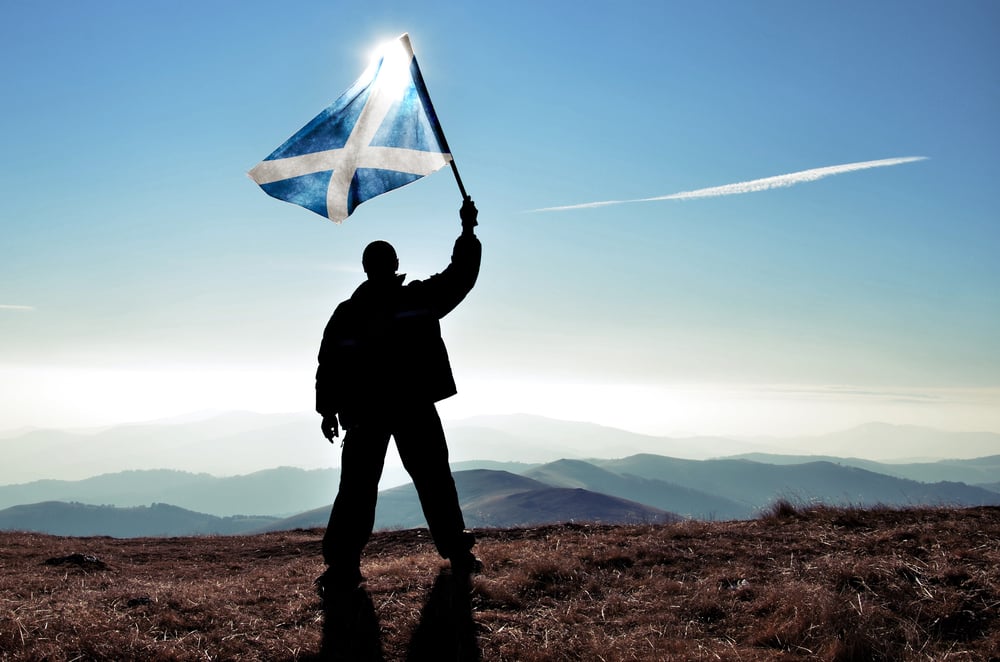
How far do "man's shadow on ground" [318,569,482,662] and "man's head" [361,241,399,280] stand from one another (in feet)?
9.11

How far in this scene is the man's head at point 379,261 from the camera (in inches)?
221

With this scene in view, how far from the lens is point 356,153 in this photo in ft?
20.8

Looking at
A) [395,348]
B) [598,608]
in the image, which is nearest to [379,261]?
[395,348]

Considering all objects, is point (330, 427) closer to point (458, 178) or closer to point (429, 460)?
point (429, 460)

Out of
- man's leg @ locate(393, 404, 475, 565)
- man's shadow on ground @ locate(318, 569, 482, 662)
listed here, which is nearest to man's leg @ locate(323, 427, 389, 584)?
man's leg @ locate(393, 404, 475, 565)

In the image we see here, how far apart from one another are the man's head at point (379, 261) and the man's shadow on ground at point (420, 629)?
2.78m

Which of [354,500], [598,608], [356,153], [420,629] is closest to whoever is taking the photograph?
[420,629]

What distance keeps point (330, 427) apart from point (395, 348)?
92 centimetres

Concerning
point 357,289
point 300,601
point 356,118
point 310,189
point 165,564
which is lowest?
point 165,564

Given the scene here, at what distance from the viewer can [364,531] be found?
5.47m

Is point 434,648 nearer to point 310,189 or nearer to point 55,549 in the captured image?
point 310,189

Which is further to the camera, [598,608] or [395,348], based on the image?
[395,348]

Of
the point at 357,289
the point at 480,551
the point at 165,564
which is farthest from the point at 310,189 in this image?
the point at 165,564

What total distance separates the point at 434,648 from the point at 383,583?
4.97 feet
